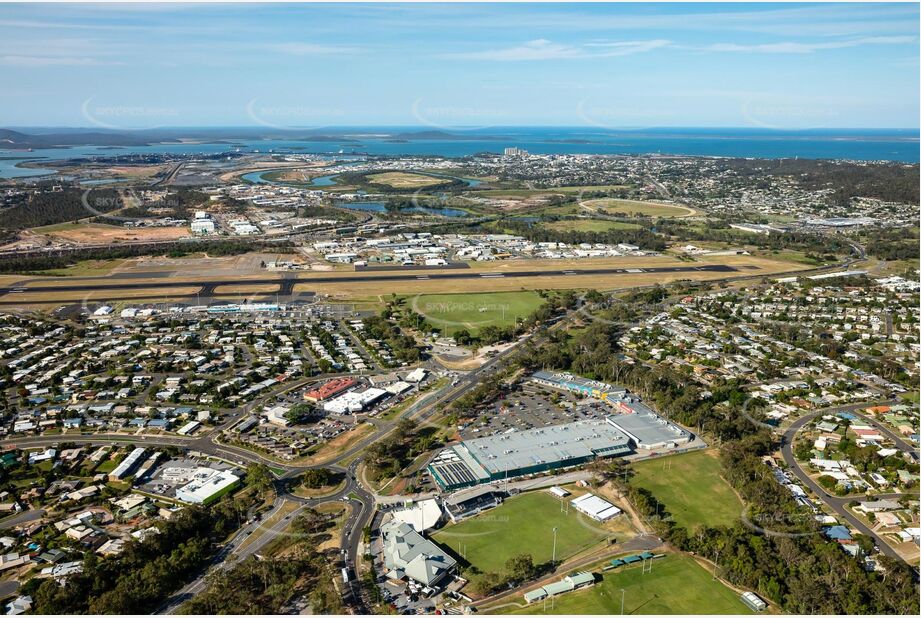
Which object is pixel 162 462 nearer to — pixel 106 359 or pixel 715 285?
pixel 106 359

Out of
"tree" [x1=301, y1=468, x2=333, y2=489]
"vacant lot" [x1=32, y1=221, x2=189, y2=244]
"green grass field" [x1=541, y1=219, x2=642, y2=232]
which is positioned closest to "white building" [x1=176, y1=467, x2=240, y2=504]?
"tree" [x1=301, y1=468, x2=333, y2=489]

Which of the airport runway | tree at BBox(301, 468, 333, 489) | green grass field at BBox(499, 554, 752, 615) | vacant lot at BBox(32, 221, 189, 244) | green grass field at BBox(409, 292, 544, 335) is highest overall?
vacant lot at BBox(32, 221, 189, 244)

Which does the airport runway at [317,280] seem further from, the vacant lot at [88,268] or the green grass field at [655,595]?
the green grass field at [655,595]

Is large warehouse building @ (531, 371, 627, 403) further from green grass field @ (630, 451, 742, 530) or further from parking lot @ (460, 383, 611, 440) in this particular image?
green grass field @ (630, 451, 742, 530)

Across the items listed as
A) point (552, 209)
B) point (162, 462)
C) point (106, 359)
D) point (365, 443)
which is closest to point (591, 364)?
point (365, 443)

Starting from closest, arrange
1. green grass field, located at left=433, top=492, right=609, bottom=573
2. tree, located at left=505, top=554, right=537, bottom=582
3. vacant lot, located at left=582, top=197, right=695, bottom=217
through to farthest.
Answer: tree, located at left=505, top=554, right=537, bottom=582
green grass field, located at left=433, top=492, right=609, bottom=573
vacant lot, located at left=582, top=197, right=695, bottom=217

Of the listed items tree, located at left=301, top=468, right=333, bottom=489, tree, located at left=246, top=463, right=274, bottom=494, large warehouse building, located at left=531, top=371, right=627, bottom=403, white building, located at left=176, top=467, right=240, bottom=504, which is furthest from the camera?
large warehouse building, located at left=531, top=371, right=627, bottom=403

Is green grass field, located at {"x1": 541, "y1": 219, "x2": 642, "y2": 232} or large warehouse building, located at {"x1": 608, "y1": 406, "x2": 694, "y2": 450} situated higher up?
green grass field, located at {"x1": 541, "y1": 219, "x2": 642, "y2": 232}

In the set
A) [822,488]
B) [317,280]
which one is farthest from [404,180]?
[822,488]
